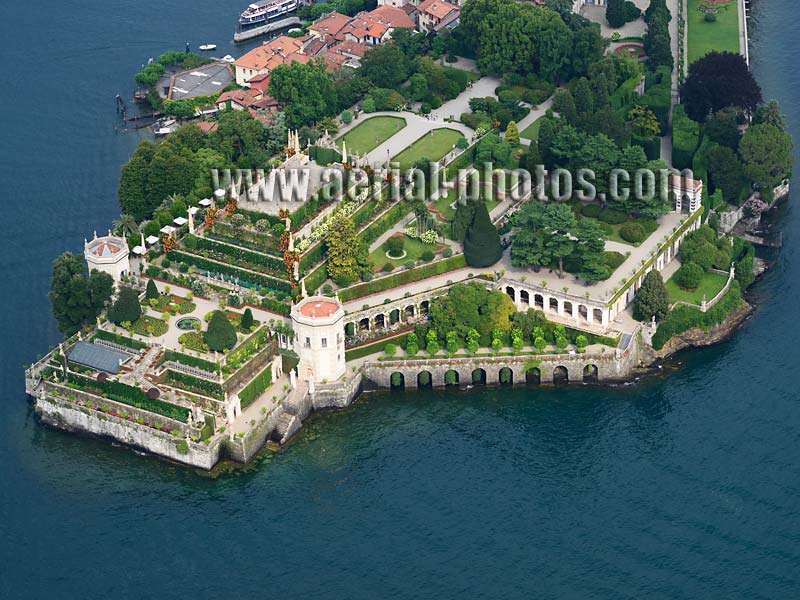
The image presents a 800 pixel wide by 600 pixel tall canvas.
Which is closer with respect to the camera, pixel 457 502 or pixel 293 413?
pixel 457 502

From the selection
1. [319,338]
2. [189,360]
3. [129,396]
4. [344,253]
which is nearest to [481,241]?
[344,253]

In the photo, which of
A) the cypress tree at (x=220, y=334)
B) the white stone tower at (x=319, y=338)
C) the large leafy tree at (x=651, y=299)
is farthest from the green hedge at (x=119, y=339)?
the large leafy tree at (x=651, y=299)

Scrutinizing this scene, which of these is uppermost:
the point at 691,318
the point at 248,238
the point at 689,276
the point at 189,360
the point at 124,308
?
the point at 248,238

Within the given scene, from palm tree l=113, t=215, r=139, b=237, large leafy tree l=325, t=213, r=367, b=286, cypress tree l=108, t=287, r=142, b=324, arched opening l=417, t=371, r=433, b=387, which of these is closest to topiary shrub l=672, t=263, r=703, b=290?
arched opening l=417, t=371, r=433, b=387

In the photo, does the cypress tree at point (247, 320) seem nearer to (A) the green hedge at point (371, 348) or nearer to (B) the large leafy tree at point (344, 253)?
(A) the green hedge at point (371, 348)

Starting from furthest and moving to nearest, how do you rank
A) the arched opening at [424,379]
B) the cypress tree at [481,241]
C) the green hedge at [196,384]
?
1. the cypress tree at [481,241]
2. the arched opening at [424,379]
3. the green hedge at [196,384]

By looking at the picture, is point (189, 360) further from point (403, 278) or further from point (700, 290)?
point (700, 290)

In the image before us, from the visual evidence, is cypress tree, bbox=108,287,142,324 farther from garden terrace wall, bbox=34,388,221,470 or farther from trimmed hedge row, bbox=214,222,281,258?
trimmed hedge row, bbox=214,222,281,258
